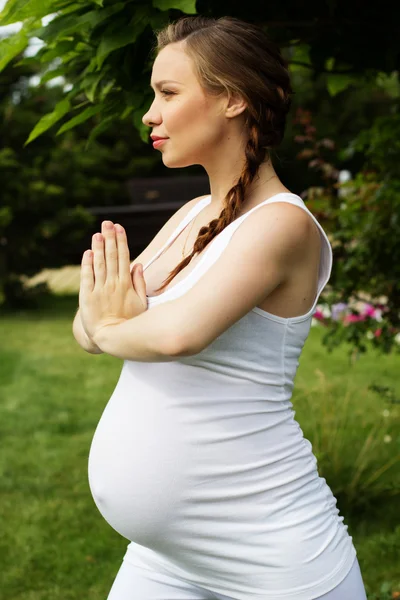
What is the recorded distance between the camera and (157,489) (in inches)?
68.4

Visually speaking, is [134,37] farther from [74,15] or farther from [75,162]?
[75,162]

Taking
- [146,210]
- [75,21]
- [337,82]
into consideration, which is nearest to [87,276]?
[75,21]

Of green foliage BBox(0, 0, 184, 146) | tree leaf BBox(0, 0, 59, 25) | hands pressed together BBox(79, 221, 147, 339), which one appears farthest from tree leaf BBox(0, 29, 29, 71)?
hands pressed together BBox(79, 221, 147, 339)

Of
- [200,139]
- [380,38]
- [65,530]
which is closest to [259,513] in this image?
[200,139]

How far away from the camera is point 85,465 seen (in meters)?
5.71

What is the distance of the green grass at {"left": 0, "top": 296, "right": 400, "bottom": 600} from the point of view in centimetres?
409

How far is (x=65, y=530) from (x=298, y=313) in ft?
10.7

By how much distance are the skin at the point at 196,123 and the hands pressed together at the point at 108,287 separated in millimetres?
215

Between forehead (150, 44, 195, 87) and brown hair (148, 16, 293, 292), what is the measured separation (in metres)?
0.02

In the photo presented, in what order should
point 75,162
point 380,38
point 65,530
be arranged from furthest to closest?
point 75,162 → point 65,530 → point 380,38

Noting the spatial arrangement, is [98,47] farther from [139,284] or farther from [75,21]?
[139,284]

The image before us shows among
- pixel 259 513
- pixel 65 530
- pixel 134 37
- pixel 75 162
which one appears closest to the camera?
pixel 259 513

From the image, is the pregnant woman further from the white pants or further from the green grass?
the green grass

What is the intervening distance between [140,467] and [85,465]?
4.08 metres
